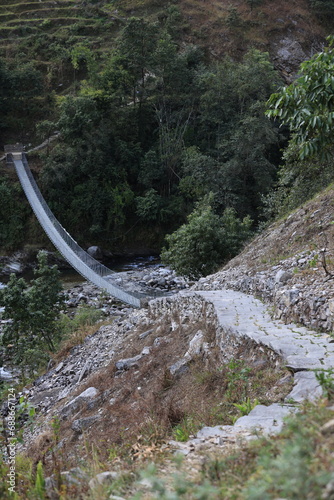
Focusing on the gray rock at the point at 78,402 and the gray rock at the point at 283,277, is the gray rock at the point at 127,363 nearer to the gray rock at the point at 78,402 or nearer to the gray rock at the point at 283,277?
the gray rock at the point at 78,402

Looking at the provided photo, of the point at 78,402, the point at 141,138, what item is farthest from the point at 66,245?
the point at 141,138

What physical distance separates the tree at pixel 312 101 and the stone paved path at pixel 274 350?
62.7 inches

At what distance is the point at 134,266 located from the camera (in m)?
17.4

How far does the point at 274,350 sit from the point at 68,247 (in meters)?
10.8

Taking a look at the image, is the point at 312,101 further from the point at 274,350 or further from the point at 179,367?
the point at 179,367

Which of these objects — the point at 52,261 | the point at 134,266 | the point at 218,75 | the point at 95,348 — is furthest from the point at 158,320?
the point at 218,75

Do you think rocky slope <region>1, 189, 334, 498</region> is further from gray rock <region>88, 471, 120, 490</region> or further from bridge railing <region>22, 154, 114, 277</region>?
bridge railing <region>22, 154, 114, 277</region>

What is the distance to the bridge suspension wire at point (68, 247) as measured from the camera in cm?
1038

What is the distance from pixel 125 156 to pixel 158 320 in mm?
14047

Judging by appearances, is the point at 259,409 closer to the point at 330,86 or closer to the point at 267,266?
the point at 330,86

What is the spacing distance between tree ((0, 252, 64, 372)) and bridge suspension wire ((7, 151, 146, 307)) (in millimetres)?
1522

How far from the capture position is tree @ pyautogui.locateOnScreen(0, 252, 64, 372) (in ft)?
28.5

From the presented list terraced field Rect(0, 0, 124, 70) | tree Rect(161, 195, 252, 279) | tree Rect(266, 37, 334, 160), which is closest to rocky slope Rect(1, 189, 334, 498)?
tree Rect(266, 37, 334, 160)

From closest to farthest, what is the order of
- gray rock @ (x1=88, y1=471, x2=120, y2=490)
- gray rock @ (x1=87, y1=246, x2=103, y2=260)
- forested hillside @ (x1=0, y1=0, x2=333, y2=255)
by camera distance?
gray rock @ (x1=88, y1=471, x2=120, y2=490), forested hillside @ (x1=0, y1=0, x2=333, y2=255), gray rock @ (x1=87, y1=246, x2=103, y2=260)
